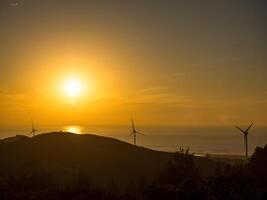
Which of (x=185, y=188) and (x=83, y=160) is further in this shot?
(x=83, y=160)

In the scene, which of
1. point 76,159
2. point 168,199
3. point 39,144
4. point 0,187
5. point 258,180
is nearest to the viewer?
point 168,199

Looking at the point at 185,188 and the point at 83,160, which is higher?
the point at 83,160

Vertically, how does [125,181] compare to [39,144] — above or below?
below

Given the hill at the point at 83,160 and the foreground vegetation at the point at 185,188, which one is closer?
the foreground vegetation at the point at 185,188

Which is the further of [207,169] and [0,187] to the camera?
[207,169]

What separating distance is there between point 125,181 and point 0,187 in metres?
25.0

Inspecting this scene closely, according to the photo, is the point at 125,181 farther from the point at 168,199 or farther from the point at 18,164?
the point at 168,199

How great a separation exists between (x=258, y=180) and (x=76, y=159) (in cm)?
4143

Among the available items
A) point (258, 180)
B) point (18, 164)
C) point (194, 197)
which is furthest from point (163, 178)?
point (18, 164)

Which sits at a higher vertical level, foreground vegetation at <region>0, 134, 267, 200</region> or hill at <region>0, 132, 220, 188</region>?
hill at <region>0, 132, 220, 188</region>

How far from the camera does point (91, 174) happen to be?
69.4 m

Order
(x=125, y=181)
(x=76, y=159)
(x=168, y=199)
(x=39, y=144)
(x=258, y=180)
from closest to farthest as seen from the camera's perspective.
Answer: (x=168, y=199)
(x=258, y=180)
(x=125, y=181)
(x=76, y=159)
(x=39, y=144)

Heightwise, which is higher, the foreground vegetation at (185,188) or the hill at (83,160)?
the hill at (83,160)

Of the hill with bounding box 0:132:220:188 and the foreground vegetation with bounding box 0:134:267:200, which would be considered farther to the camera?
the hill with bounding box 0:132:220:188
